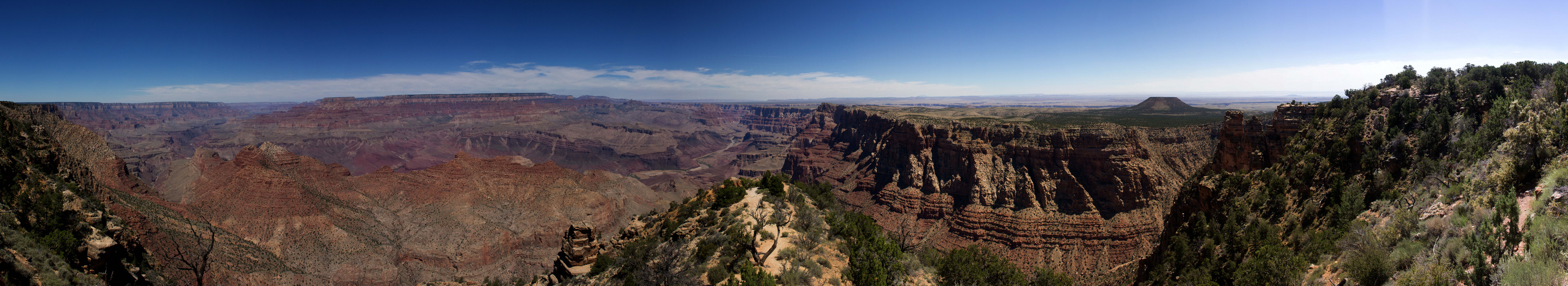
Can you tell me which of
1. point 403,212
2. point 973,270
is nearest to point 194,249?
point 403,212

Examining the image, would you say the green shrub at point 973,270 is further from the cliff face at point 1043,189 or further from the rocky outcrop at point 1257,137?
the cliff face at point 1043,189

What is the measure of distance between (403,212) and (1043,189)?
73522mm

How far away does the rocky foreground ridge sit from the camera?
4188 centimetres

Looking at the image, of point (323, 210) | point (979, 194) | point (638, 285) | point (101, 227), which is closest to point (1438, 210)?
point (638, 285)

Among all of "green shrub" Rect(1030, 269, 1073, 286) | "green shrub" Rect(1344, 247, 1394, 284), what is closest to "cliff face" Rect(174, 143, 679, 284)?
"green shrub" Rect(1030, 269, 1073, 286)

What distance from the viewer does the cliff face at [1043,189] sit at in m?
41.9

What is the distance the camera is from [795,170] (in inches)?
3602

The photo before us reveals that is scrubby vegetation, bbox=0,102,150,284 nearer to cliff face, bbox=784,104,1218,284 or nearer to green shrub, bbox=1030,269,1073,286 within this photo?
green shrub, bbox=1030,269,1073,286

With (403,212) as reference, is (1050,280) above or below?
above

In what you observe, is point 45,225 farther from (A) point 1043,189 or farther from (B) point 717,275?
(A) point 1043,189

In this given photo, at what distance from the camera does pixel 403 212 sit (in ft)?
210

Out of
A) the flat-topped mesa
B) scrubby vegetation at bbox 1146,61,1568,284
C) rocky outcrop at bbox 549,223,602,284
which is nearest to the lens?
scrubby vegetation at bbox 1146,61,1568,284

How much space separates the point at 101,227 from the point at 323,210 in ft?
121

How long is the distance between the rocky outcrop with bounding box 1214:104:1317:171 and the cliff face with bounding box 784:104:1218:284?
29.6 feet
